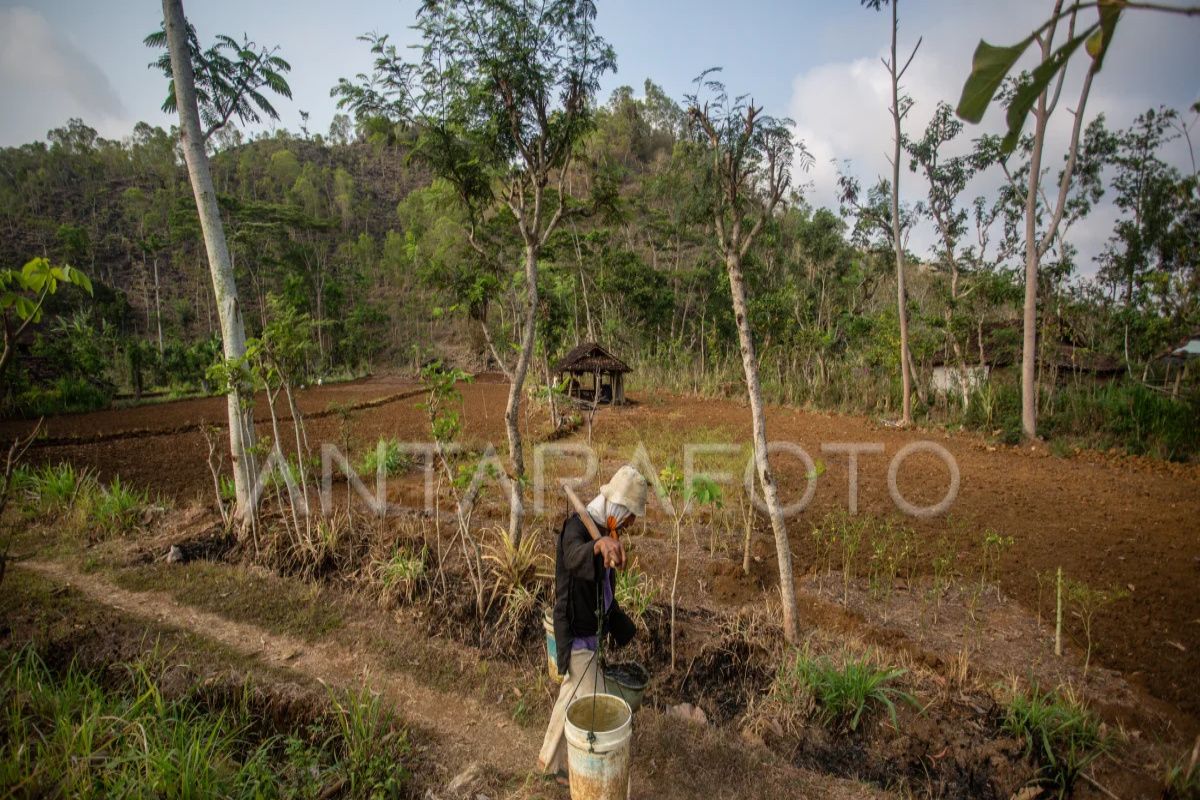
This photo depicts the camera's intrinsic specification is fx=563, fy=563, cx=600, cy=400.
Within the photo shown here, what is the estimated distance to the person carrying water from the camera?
2.80 meters

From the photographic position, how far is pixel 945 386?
1479 centimetres

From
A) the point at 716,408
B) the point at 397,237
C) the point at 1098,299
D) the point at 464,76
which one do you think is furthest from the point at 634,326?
the point at 397,237

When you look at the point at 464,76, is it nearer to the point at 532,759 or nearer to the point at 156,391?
the point at 532,759

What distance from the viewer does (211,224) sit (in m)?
5.58

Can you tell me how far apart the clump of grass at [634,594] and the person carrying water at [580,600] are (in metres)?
1.22

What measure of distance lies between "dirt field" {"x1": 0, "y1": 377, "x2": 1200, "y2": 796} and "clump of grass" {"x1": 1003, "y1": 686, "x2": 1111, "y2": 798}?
0.70 feet

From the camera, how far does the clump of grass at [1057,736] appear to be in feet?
10.0

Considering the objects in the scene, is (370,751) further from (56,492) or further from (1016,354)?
(1016,354)

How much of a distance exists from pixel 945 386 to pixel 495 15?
47.4 feet

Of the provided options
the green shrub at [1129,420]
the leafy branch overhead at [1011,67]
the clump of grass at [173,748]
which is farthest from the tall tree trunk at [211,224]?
the green shrub at [1129,420]

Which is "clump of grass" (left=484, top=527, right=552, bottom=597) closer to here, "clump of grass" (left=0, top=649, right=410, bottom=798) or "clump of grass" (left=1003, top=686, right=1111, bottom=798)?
"clump of grass" (left=0, top=649, right=410, bottom=798)

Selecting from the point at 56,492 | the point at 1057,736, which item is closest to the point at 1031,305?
the point at 1057,736

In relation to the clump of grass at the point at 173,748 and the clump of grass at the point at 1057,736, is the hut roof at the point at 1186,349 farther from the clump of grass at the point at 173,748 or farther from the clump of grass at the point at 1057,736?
the clump of grass at the point at 173,748

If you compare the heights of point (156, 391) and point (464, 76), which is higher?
point (464, 76)
